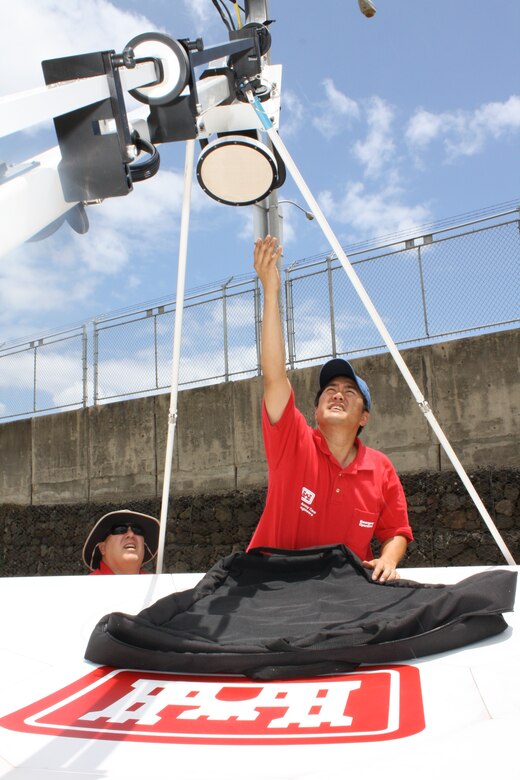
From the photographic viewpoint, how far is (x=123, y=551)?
9.64ft

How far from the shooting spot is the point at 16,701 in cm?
122

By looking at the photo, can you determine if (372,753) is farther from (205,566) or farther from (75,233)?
(205,566)

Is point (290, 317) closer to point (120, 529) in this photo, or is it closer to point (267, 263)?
point (120, 529)

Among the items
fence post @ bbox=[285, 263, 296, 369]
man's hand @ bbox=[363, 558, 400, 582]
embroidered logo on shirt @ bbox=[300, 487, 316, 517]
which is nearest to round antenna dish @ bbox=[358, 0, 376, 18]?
embroidered logo on shirt @ bbox=[300, 487, 316, 517]

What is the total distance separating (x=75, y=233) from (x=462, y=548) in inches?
181

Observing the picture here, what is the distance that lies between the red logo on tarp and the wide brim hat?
1.60 m

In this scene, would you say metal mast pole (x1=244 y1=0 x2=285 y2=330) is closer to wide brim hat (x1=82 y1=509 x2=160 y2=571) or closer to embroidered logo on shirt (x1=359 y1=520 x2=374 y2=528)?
embroidered logo on shirt (x1=359 y1=520 x2=374 y2=528)

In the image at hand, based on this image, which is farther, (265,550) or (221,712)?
(265,550)

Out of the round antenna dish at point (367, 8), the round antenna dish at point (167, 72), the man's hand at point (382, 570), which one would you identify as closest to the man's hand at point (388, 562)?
the man's hand at point (382, 570)

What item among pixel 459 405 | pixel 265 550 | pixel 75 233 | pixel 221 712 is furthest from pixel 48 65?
pixel 459 405

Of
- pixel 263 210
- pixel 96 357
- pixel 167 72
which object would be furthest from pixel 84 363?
pixel 167 72

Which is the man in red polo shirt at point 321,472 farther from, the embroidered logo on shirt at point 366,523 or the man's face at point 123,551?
the man's face at point 123,551

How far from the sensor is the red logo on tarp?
101 centimetres

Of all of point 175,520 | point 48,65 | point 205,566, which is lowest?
point 205,566
